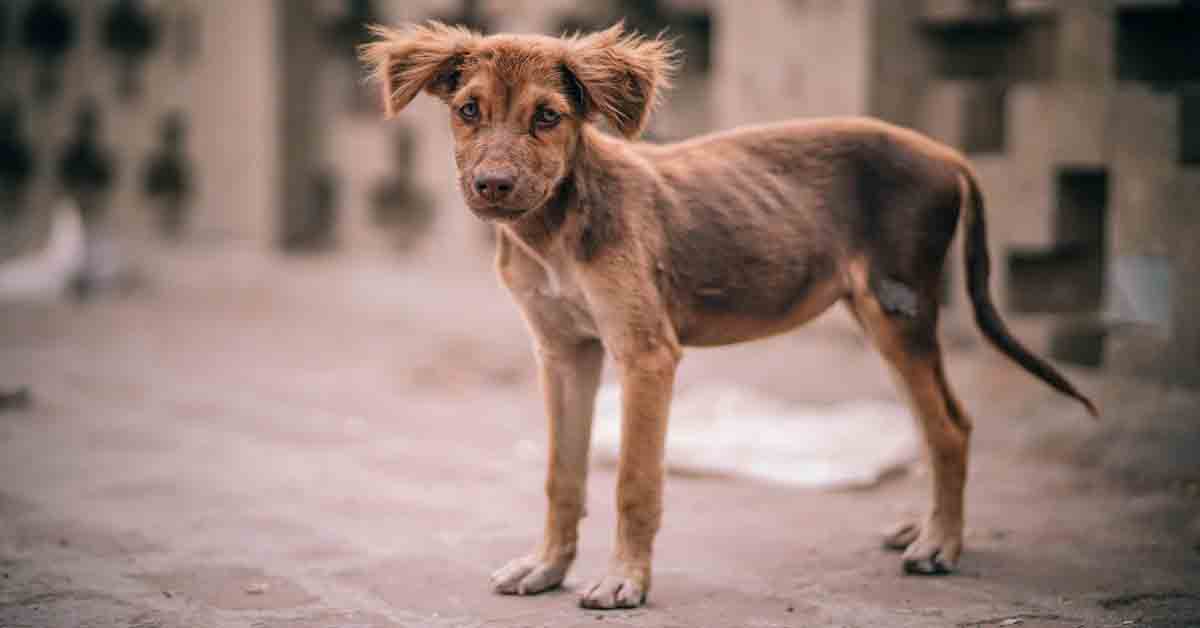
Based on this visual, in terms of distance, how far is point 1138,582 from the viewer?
384 centimetres

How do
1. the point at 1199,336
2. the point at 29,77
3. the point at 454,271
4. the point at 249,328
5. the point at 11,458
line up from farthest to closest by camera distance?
1. the point at 29,77
2. the point at 249,328
3. the point at 454,271
4. the point at 11,458
5. the point at 1199,336

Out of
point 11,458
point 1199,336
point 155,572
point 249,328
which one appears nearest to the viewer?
point 155,572

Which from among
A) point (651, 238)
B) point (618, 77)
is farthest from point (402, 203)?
point (618, 77)

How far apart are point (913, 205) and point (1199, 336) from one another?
5.06 ft

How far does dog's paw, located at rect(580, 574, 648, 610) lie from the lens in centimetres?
358

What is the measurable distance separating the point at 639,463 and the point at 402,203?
5.80 meters

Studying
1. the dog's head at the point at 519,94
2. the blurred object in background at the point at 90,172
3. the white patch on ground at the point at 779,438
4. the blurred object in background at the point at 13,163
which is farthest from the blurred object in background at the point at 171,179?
the dog's head at the point at 519,94

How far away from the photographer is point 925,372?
4.11 metres

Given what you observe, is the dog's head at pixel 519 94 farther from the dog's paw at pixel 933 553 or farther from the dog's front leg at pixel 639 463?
the dog's paw at pixel 933 553

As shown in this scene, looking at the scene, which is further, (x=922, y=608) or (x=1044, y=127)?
(x=1044, y=127)

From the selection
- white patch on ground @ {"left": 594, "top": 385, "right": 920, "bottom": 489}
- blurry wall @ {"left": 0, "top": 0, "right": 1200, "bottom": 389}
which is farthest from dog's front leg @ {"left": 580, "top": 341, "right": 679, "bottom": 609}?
blurry wall @ {"left": 0, "top": 0, "right": 1200, "bottom": 389}

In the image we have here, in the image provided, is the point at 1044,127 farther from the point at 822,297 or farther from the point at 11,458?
the point at 11,458

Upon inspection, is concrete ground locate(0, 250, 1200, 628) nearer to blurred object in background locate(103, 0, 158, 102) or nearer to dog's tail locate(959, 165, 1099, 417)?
dog's tail locate(959, 165, 1099, 417)

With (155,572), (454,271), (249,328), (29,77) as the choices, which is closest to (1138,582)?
(155,572)
